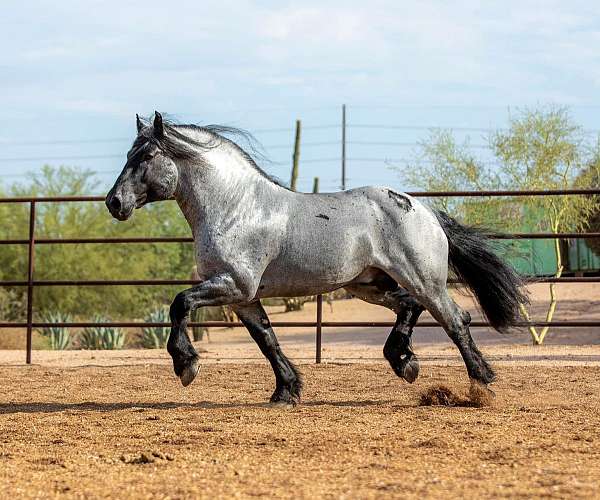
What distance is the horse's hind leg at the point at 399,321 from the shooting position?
690 centimetres

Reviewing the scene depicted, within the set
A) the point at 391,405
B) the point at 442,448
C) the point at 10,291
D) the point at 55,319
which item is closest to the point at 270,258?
the point at 391,405

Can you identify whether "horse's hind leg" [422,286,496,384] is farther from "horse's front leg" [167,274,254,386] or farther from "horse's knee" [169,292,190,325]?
"horse's knee" [169,292,190,325]

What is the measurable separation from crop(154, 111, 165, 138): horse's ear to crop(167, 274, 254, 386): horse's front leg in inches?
39.5

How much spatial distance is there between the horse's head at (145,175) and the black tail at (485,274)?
1968mm

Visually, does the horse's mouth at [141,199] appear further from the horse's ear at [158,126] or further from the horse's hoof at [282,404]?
the horse's hoof at [282,404]

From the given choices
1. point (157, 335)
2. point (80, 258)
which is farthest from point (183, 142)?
point (80, 258)

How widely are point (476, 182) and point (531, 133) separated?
1129mm

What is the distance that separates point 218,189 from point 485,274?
203 cm

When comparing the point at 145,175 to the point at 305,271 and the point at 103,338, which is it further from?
the point at 103,338

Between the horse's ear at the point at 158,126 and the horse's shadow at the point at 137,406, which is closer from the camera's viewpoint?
the horse's ear at the point at 158,126

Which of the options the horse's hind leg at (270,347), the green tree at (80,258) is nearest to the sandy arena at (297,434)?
the horse's hind leg at (270,347)

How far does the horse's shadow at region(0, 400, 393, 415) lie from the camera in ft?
21.7

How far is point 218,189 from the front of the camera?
6426 millimetres

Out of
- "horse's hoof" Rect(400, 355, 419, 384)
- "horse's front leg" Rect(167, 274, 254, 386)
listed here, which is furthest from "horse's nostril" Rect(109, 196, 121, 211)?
"horse's hoof" Rect(400, 355, 419, 384)
